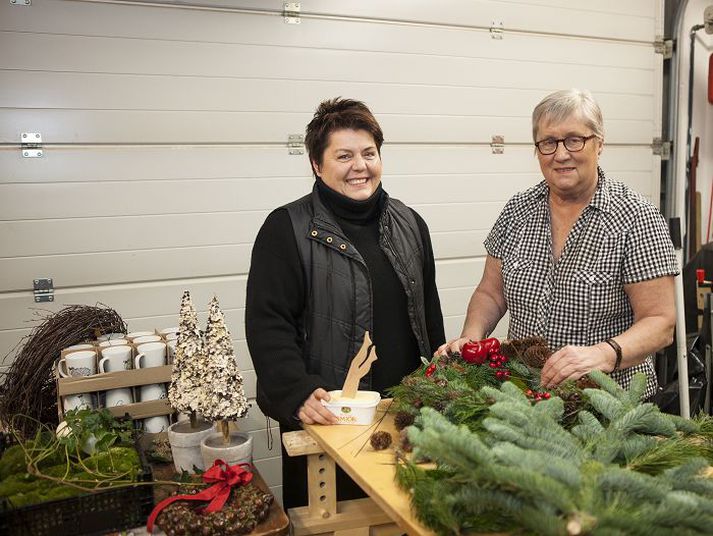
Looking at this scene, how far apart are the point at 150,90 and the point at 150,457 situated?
2300 mm

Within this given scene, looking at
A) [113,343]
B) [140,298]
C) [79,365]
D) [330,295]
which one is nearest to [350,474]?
[330,295]

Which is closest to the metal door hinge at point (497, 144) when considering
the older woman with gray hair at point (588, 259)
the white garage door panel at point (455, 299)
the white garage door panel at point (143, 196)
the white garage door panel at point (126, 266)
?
the white garage door panel at point (455, 299)

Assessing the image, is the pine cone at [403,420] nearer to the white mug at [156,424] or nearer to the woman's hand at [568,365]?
the woman's hand at [568,365]

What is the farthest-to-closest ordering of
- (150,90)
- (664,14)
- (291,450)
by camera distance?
(664,14) < (150,90) < (291,450)

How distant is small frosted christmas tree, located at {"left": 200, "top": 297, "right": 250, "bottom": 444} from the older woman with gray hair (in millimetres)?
642

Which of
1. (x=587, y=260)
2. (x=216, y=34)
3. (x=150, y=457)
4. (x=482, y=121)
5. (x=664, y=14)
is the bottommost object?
(x=150, y=457)

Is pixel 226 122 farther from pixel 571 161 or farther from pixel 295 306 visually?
pixel 571 161

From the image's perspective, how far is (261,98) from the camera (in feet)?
13.1

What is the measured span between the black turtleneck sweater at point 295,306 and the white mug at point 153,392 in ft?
1.79

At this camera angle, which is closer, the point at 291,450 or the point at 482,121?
the point at 291,450

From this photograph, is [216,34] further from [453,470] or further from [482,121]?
[453,470]

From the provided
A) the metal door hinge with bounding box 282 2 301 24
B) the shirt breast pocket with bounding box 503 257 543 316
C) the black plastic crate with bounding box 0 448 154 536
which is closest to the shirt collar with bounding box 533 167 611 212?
the shirt breast pocket with bounding box 503 257 543 316

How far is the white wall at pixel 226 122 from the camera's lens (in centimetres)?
358

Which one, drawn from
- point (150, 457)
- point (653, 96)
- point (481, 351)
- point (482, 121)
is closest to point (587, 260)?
point (481, 351)
